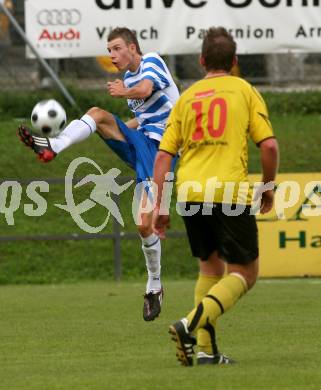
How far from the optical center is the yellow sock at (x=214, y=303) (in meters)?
7.04

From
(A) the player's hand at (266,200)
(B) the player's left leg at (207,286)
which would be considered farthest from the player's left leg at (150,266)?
(A) the player's hand at (266,200)

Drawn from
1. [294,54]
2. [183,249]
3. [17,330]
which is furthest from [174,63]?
[17,330]

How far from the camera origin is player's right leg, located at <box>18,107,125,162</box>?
341 inches

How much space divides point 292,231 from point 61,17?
14.9ft

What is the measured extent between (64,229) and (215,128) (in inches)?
376

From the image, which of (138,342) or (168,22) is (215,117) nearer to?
(138,342)

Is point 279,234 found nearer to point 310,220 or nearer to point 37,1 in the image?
point 310,220

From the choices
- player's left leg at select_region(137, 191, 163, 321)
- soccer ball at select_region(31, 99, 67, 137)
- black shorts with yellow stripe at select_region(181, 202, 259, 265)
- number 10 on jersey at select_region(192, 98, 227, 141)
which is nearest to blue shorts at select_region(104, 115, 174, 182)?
→ player's left leg at select_region(137, 191, 163, 321)

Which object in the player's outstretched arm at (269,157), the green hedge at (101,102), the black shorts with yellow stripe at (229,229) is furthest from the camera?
the green hedge at (101,102)

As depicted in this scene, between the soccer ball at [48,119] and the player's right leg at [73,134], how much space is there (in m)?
0.61

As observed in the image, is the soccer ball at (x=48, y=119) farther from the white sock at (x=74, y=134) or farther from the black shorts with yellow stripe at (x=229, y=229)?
the black shorts with yellow stripe at (x=229, y=229)

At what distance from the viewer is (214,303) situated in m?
7.04

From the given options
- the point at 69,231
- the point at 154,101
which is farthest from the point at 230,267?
the point at 69,231

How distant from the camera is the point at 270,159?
689 cm
